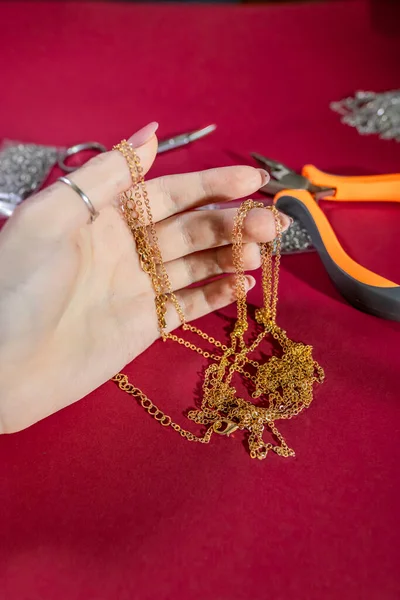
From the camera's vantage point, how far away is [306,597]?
2.11ft

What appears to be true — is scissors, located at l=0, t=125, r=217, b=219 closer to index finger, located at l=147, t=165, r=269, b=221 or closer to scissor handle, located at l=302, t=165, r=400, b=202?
scissor handle, located at l=302, t=165, r=400, b=202

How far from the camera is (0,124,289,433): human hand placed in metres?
0.70

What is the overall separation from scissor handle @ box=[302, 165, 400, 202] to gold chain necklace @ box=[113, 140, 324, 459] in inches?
11.6

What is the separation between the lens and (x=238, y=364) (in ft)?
2.83

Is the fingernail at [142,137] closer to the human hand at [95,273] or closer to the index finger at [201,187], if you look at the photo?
the human hand at [95,273]

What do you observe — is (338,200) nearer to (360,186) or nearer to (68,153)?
(360,186)

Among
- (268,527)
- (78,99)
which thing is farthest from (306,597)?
(78,99)

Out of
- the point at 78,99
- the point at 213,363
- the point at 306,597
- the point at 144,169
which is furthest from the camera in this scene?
the point at 78,99

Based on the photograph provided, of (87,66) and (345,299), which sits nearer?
(345,299)

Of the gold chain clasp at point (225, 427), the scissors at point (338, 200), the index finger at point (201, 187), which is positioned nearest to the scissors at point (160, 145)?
the scissors at point (338, 200)

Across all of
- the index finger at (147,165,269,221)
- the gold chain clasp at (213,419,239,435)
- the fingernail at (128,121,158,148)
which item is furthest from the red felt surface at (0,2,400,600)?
the fingernail at (128,121,158,148)

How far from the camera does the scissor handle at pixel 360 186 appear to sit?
108 cm

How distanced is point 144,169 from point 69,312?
0.74ft

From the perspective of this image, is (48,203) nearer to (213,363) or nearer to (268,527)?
(213,363)
